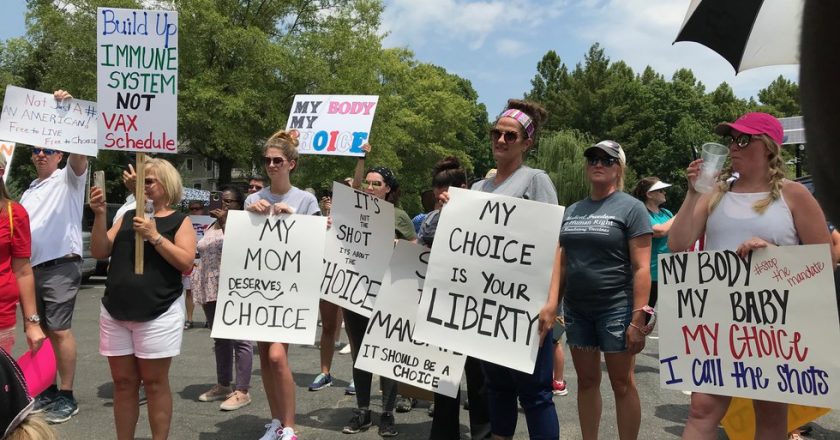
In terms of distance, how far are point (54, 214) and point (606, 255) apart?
4059 mm

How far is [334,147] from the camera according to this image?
6.75 metres

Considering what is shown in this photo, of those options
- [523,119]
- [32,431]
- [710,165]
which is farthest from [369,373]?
[32,431]

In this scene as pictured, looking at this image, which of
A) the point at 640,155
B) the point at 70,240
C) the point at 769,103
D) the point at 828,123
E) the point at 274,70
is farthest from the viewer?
the point at 769,103

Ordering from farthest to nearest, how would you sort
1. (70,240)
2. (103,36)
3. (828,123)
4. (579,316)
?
(70,240) → (103,36) → (579,316) → (828,123)

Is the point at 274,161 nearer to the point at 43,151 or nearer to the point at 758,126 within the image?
the point at 43,151

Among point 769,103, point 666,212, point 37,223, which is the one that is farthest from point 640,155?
point 37,223

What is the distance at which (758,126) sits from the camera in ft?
10.6

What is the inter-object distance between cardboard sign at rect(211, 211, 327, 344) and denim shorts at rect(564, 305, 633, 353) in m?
1.67

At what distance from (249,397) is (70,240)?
189 cm

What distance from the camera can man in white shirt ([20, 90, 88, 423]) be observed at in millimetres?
5113

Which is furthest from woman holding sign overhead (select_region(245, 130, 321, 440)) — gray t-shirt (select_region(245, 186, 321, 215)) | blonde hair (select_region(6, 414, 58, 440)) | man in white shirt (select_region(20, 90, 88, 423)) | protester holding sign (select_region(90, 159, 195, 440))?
blonde hair (select_region(6, 414, 58, 440))

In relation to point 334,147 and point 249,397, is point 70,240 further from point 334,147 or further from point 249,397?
point 334,147

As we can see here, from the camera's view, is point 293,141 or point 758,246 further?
point 293,141

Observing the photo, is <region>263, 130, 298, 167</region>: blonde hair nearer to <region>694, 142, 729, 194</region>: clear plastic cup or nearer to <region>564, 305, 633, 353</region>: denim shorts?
<region>564, 305, 633, 353</region>: denim shorts
